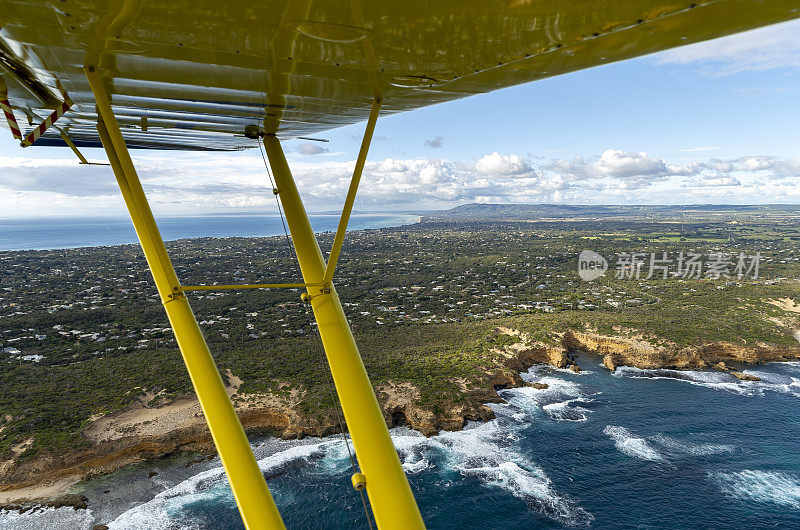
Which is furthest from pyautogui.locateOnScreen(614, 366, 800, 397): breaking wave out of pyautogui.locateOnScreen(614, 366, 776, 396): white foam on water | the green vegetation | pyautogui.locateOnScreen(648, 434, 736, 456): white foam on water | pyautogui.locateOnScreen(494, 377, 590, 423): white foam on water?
pyautogui.locateOnScreen(648, 434, 736, 456): white foam on water

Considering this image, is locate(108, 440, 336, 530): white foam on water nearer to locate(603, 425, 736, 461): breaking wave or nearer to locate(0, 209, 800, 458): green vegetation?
locate(0, 209, 800, 458): green vegetation

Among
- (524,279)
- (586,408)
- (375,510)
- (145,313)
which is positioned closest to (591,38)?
(375,510)

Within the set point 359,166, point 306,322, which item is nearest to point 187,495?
point 359,166

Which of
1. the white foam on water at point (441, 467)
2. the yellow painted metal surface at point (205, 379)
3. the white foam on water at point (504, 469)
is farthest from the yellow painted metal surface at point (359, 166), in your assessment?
the white foam on water at point (504, 469)

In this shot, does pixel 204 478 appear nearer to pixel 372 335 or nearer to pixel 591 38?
pixel 372 335

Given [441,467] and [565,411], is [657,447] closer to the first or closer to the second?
[565,411]

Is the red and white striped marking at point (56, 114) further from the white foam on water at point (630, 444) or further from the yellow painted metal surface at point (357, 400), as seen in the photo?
the white foam on water at point (630, 444)
